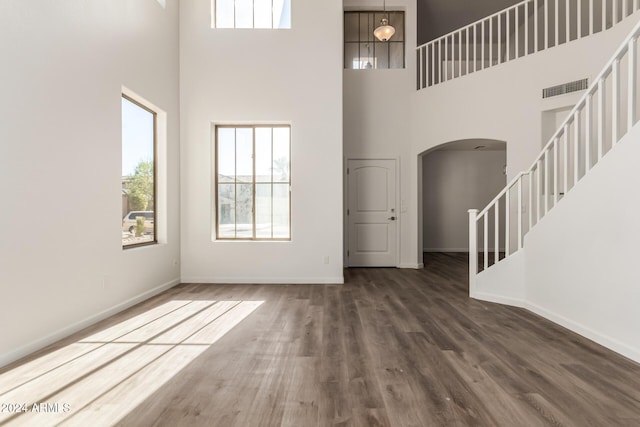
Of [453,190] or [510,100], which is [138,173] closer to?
[510,100]

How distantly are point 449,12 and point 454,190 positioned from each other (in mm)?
4371

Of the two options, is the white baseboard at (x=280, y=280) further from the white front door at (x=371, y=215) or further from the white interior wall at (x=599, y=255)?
the white interior wall at (x=599, y=255)

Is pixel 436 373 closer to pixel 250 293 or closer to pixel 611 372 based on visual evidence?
pixel 611 372

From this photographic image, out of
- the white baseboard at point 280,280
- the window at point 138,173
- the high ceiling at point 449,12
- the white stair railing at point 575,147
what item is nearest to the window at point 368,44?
the high ceiling at point 449,12

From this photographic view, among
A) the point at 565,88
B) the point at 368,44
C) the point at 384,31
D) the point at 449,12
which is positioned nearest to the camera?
the point at 565,88

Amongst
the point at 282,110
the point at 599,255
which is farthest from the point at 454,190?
the point at 599,255

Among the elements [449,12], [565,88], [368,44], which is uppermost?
[449,12]

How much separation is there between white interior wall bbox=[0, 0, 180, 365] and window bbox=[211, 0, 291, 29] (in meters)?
1.33

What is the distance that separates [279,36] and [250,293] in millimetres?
3945

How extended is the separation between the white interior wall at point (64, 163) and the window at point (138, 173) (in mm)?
245

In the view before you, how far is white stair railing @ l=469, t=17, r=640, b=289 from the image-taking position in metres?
2.87

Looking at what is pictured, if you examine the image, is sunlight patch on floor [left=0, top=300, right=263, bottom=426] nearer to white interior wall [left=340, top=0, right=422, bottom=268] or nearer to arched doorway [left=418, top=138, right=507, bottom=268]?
white interior wall [left=340, top=0, right=422, bottom=268]

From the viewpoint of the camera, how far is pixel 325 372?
7.86 feet

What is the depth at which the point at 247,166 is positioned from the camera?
5.60 m
